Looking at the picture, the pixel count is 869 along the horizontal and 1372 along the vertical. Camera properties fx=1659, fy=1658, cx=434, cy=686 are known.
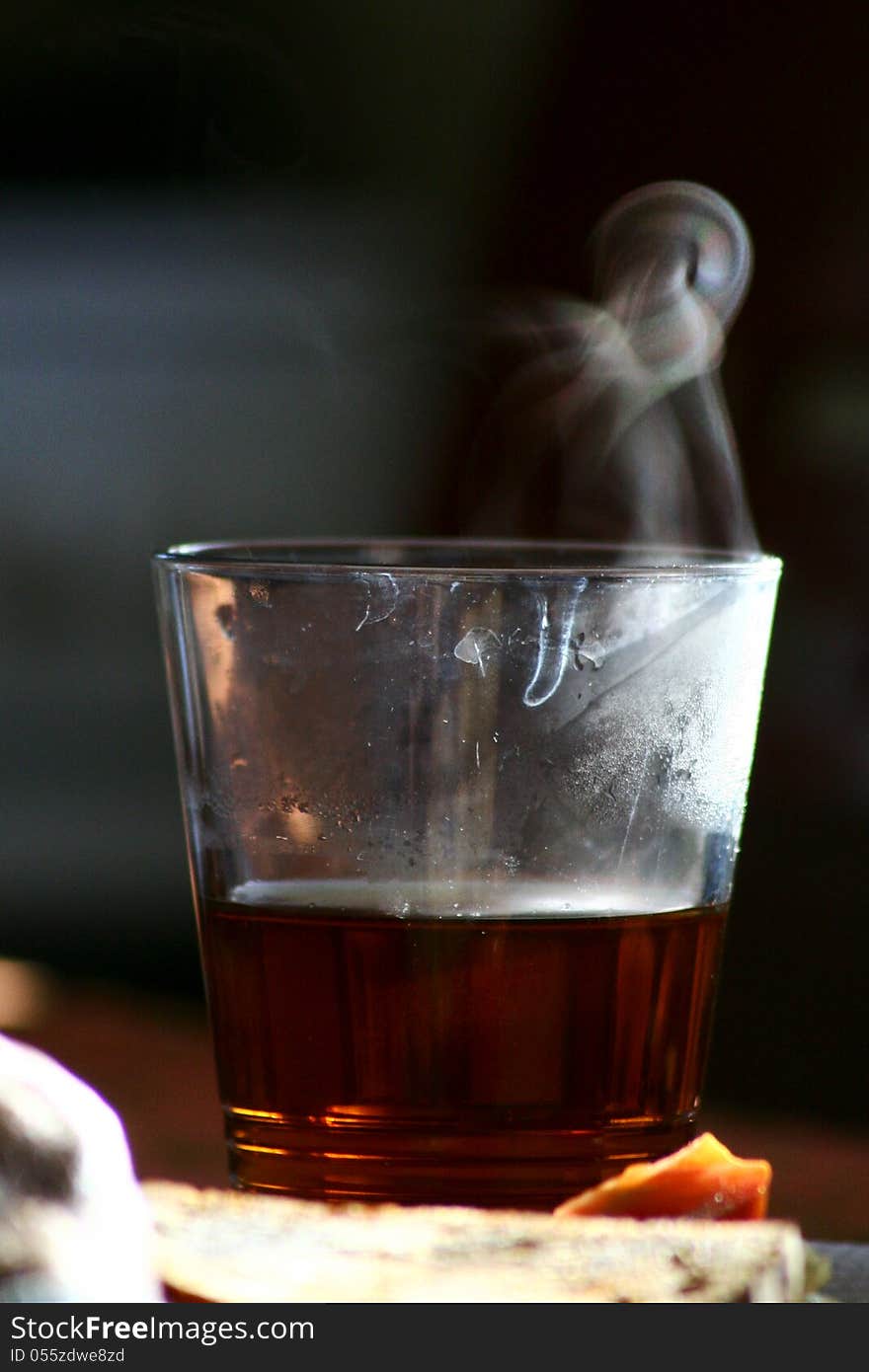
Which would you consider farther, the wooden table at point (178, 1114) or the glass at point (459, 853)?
the wooden table at point (178, 1114)

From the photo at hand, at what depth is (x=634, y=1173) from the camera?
522mm

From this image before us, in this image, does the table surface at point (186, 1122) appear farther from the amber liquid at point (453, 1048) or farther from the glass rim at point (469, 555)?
the glass rim at point (469, 555)

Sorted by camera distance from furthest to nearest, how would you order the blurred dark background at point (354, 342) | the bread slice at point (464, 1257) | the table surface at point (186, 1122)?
1. the blurred dark background at point (354, 342)
2. the table surface at point (186, 1122)
3. the bread slice at point (464, 1257)

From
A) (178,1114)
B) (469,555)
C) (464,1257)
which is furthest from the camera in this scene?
(178,1114)

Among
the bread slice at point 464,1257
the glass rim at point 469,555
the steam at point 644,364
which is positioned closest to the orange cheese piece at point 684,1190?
the bread slice at point 464,1257

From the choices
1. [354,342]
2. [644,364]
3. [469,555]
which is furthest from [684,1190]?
[354,342]

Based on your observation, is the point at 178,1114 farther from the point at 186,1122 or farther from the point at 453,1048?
the point at 453,1048

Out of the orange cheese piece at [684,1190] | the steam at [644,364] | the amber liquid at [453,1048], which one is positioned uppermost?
the steam at [644,364]

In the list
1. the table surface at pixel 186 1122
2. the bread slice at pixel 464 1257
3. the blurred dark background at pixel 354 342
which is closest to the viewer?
the bread slice at pixel 464 1257

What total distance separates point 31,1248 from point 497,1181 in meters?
0.15

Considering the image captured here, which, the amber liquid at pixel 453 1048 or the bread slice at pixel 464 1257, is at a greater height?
the amber liquid at pixel 453 1048

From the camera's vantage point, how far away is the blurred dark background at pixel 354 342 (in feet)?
5.77

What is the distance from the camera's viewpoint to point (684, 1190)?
1.72 ft

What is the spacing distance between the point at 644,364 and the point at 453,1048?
42 cm
